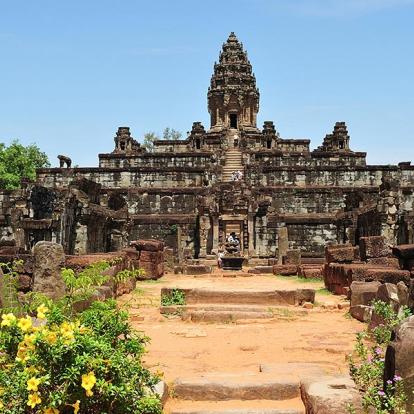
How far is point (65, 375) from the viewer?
3736 mm

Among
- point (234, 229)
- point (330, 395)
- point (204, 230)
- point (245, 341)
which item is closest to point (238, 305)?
point (245, 341)

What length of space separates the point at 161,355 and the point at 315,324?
324 cm

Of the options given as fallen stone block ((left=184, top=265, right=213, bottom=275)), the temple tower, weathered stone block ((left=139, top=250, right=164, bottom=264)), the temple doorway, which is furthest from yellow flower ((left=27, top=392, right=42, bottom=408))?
the temple tower

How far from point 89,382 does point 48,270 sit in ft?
16.9

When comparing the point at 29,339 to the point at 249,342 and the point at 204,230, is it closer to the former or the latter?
the point at 249,342

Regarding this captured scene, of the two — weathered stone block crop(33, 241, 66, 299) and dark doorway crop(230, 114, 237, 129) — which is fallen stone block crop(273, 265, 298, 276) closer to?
weathered stone block crop(33, 241, 66, 299)

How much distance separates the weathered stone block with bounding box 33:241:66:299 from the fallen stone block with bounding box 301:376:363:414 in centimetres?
463

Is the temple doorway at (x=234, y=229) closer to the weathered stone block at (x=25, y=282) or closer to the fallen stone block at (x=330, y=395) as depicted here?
the weathered stone block at (x=25, y=282)

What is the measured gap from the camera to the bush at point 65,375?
3.74 m

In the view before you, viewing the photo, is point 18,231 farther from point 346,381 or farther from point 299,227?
point 346,381

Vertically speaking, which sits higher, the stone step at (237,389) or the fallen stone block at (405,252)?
the fallen stone block at (405,252)

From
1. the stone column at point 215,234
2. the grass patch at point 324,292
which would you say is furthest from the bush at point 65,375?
the stone column at point 215,234

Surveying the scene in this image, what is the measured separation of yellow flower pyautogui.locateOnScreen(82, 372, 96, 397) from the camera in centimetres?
366

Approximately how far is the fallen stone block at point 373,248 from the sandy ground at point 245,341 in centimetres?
386
